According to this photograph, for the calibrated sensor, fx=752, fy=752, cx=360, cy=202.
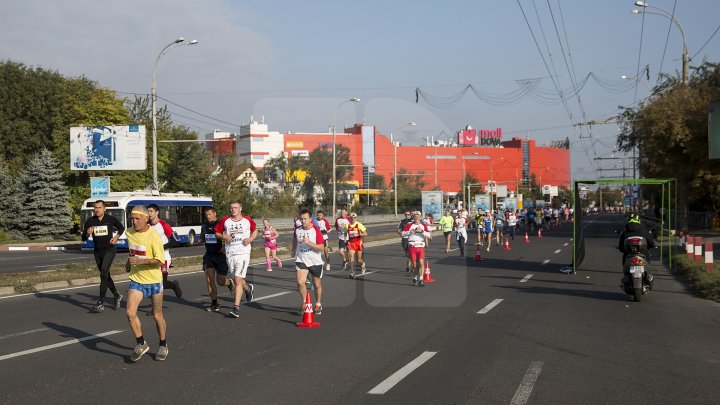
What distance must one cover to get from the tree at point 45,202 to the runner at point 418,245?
→ 3365 centimetres

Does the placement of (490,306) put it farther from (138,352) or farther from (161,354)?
(138,352)

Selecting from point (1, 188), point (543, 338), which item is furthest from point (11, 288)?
point (1, 188)

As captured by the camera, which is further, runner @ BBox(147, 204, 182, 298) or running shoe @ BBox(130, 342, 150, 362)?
runner @ BBox(147, 204, 182, 298)

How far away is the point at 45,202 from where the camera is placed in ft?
146

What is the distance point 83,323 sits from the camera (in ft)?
37.6

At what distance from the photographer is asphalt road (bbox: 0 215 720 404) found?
697cm

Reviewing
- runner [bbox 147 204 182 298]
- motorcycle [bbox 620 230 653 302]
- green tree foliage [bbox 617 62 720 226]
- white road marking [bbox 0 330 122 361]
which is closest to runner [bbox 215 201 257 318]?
runner [bbox 147 204 182 298]

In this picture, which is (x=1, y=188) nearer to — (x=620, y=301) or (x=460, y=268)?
(x=460, y=268)

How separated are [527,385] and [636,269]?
25.3 ft

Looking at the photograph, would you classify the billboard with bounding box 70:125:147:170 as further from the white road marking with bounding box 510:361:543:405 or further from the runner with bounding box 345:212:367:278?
the white road marking with bounding box 510:361:543:405

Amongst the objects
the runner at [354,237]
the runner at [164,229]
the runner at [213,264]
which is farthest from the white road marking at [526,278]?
the runner at [164,229]

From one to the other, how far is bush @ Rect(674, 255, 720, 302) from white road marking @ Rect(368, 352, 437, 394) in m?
8.42

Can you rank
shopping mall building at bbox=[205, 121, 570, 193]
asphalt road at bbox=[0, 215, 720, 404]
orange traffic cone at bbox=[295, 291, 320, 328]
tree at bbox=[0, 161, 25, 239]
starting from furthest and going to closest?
shopping mall building at bbox=[205, 121, 570, 193] < tree at bbox=[0, 161, 25, 239] < orange traffic cone at bbox=[295, 291, 320, 328] < asphalt road at bbox=[0, 215, 720, 404]

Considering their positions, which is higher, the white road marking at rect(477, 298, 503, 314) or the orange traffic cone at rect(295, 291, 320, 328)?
the orange traffic cone at rect(295, 291, 320, 328)
